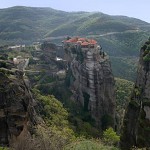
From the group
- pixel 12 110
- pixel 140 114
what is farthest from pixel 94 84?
pixel 12 110

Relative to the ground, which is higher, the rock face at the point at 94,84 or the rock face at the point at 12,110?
the rock face at the point at 12,110

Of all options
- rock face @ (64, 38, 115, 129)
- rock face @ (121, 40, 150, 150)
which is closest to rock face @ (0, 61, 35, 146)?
rock face @ (121, 40, 150, 150)

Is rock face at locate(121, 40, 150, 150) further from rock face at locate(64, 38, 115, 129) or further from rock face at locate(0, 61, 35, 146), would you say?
rock face at locate(64, 38, 115, 129)

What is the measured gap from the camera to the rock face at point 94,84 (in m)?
111

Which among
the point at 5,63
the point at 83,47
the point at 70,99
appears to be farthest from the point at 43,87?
the point at 5,63

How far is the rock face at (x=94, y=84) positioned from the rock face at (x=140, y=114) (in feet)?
119

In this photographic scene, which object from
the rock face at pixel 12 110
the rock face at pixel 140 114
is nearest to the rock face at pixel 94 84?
the rock face at pixel 140 114

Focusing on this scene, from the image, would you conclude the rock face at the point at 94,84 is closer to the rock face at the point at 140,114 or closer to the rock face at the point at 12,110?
the rock face at the point at 140,114

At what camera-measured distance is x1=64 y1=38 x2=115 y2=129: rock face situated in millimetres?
110750

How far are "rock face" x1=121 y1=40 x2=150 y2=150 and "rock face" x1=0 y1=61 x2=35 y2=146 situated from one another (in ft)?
56.3

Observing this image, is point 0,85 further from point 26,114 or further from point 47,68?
point 47,68

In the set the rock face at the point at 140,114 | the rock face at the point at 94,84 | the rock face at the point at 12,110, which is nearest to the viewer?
the rock face at the point at 12,110

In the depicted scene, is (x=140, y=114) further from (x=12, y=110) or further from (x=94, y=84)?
(x=94, y=84)

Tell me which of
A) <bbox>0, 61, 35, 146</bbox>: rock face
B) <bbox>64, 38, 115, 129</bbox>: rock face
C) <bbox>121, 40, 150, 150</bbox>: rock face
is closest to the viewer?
<bbox>0, 61, 35, 146</bbox>: rock face
